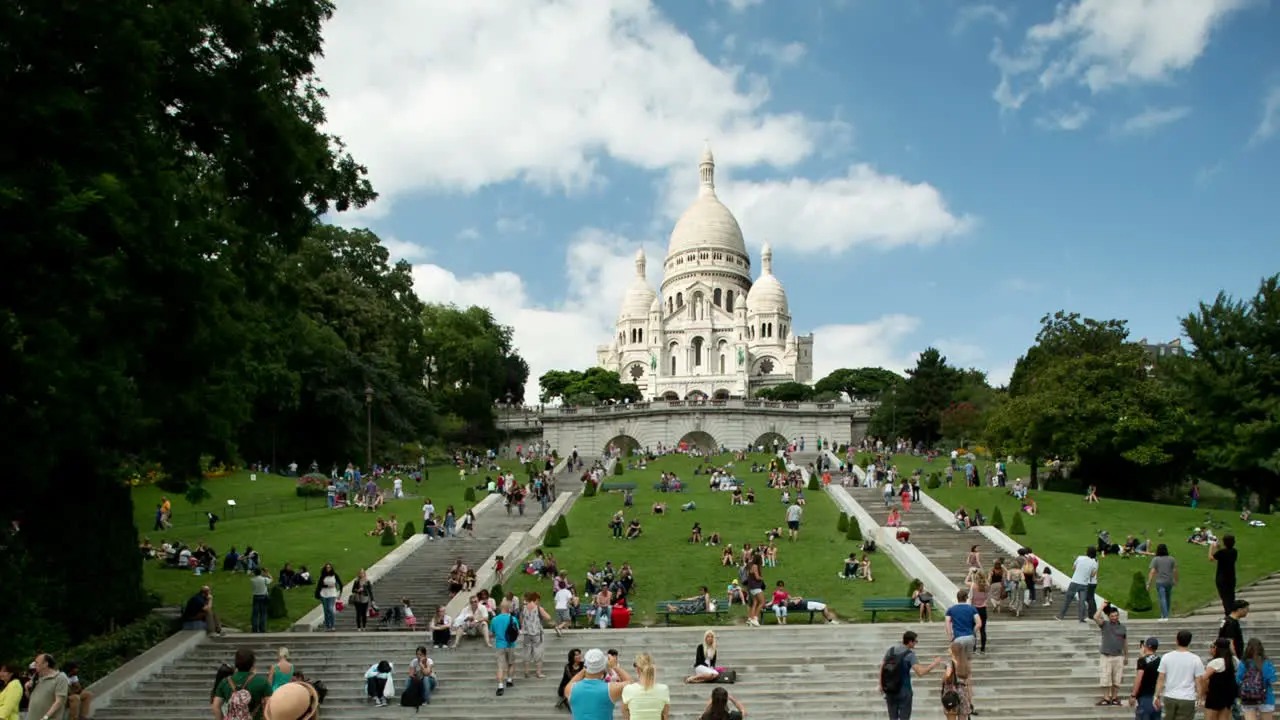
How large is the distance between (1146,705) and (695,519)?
1873cm

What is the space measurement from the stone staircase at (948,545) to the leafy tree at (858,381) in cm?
6472

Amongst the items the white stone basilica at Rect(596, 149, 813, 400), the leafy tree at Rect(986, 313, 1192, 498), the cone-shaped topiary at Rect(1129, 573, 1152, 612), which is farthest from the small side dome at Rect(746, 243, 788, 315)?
the cone-shaped topiary at Rect(1129, 573, 1152, 612)

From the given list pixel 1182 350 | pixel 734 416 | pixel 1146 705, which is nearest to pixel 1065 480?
pixel 1182 350

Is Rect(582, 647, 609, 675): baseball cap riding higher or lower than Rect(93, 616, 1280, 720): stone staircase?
higher

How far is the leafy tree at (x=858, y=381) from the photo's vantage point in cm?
9444

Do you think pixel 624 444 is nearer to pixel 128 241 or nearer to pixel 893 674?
pixel 128 241

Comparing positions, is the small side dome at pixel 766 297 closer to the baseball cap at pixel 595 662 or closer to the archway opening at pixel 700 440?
the archway opening at pixel 700 440

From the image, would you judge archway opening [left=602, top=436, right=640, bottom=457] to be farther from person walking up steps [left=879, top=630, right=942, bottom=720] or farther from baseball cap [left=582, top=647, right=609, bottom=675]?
baseball cap [left=582, top=647, right=609, bottom=675]

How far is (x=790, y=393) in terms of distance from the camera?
92688 millimetres

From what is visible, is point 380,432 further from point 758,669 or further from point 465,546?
point 758,669

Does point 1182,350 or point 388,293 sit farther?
point 388,293

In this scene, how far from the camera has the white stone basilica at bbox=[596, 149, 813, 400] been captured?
105000 millimetres

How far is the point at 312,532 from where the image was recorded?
2650 cm

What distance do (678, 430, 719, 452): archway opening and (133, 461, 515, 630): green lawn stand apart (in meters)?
25.8
